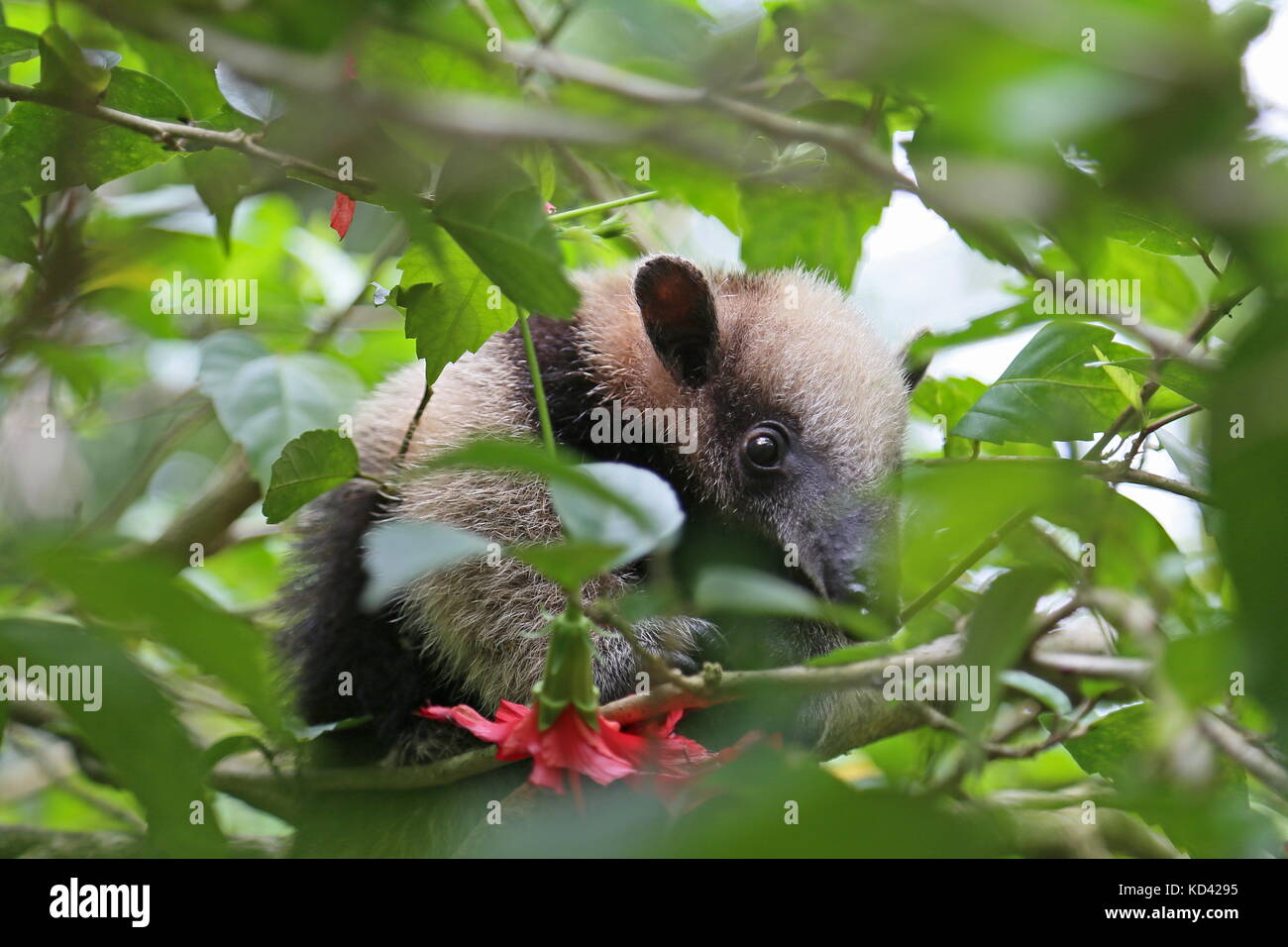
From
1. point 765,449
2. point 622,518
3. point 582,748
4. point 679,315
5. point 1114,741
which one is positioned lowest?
point 1114,741

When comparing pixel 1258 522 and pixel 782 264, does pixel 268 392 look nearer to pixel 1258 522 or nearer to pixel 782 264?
pixel 782 264

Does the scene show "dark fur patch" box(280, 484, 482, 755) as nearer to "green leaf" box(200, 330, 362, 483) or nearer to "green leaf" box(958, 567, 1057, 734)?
"green leaf" box(200, 330, 362, 483)

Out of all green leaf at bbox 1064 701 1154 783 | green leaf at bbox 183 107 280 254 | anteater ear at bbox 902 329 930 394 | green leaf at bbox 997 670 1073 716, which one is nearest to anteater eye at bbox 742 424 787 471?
anteater ear at bbox 902 329 930 394

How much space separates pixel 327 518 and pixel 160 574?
6.84 ft

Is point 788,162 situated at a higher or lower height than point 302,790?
higher

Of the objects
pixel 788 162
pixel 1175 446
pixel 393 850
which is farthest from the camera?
pixel 393 850

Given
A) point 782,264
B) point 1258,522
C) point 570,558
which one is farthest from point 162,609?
point 782,264

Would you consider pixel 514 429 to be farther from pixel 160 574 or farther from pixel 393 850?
pixel 160 574

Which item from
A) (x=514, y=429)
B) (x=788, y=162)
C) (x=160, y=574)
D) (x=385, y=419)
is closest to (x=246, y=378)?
(x=385, y=419)

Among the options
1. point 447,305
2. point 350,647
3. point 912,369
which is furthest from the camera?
point 912,369

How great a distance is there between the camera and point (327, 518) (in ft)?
9.33

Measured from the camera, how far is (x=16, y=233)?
1914mm

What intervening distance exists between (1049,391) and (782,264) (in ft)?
2.22

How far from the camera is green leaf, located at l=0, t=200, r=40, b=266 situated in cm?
187
